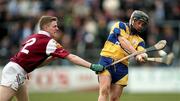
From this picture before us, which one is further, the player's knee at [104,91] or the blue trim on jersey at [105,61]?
the blue trim on jersey at [105,61]

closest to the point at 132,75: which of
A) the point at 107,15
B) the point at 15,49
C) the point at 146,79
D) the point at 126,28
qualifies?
the point at 146,79

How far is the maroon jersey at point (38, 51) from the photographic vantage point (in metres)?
14.0

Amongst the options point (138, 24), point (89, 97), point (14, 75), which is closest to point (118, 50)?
point (138, 24)

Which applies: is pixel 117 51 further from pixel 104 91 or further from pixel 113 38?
pixel 104 91

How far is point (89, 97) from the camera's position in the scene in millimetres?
23766

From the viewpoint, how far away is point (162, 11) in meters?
27.5

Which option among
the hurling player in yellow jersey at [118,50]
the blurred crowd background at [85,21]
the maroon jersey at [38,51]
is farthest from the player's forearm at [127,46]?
the blurred crowd background at [85,21]

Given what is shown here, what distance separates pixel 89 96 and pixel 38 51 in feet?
34.5

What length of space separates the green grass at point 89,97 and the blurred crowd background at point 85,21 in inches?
65.5

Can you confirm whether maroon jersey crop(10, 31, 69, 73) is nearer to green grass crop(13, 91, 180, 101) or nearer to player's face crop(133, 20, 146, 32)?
player's face crop(133, 20, 146, 32)

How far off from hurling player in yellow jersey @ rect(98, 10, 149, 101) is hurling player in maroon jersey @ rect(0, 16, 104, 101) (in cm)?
113

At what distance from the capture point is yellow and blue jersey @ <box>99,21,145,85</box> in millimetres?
15141

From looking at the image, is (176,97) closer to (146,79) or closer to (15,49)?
(146,79)

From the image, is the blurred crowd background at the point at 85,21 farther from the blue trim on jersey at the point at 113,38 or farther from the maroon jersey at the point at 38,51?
the maroon jersey at the point at 38,51
